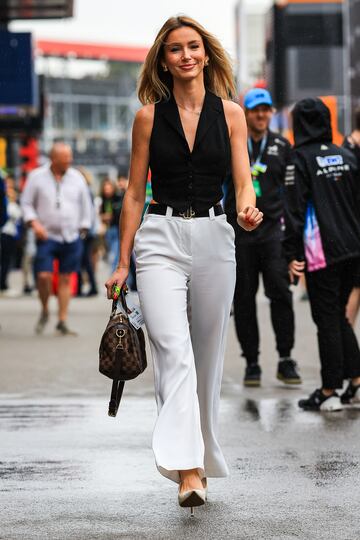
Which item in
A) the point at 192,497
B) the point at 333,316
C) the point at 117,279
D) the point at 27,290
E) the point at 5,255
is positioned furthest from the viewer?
the point at 5,255

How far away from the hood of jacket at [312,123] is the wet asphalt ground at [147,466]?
1642 millimetres

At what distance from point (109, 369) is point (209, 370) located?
47 cm

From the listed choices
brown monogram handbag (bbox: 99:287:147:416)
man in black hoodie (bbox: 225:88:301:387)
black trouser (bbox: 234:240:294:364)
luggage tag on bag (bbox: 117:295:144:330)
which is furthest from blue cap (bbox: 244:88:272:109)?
brown monogram handbag (bbox: 99:287:147:416)

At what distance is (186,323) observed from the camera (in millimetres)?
5684

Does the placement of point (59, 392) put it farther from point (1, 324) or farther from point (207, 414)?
point (1, 324)

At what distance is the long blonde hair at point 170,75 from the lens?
5918 millimetres

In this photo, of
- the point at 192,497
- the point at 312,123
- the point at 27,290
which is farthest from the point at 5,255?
the point at 192,497

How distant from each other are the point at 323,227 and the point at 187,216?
9.33ft

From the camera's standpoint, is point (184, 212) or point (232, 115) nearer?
point (184, 212)

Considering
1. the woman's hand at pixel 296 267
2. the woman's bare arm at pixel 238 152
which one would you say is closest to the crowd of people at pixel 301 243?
the woman's hand at pixel 296 267

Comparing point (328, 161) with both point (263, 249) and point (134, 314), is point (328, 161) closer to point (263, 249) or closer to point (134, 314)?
point (263, 249)

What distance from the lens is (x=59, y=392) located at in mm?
9672

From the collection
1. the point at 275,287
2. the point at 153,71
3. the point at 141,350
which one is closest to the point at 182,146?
the point at 153,71

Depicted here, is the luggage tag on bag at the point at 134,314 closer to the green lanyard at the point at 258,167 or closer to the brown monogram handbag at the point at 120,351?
the brown monogram handbag at the point at 120,351
